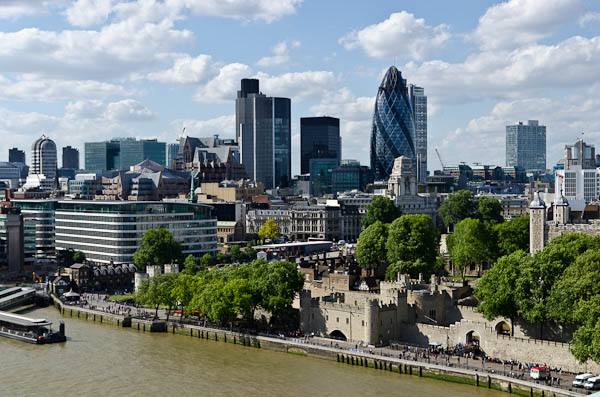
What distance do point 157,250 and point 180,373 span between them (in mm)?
46259

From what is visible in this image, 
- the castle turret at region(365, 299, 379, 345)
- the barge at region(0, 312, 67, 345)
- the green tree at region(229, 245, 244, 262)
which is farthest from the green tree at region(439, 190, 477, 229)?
the barge at region(0, 312, 67, 345)

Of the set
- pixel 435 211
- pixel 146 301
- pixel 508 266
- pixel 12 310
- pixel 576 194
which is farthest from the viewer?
pixel 576 194

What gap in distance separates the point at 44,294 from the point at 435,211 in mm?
105371

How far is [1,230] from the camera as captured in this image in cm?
12000

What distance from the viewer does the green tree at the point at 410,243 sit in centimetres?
9325

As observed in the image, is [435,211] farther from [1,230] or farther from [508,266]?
[508,266]

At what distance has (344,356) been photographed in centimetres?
5947

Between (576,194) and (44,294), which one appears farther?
(576,194)

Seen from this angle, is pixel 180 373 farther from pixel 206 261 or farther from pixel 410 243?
pixel 206 261

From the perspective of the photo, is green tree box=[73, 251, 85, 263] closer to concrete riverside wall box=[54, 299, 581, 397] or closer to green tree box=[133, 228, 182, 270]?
green tree box=[133, 228, 182, 270]

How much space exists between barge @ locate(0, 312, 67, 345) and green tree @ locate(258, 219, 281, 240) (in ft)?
273

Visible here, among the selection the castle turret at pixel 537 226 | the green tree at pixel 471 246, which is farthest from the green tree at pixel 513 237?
the castle turret at pixel 537 226

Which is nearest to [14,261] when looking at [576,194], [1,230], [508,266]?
[1,230]

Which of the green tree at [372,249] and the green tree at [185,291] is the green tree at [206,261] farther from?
the green tree at [185,291]
